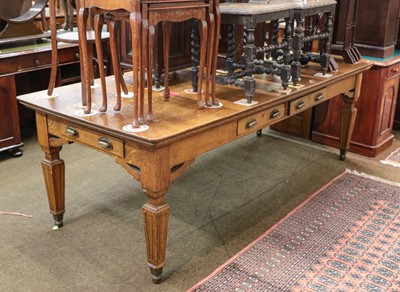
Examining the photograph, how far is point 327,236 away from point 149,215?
1138 mm

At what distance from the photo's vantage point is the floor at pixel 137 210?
96.7 inches

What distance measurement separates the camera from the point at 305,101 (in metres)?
3.01

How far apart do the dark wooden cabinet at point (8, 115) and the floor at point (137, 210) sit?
0.15 meters

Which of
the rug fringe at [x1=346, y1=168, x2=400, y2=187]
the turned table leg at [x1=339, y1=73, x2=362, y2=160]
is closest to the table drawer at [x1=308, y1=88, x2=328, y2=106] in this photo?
the turned table leg at [x1=339, y1=73, x2=362, y2=160]

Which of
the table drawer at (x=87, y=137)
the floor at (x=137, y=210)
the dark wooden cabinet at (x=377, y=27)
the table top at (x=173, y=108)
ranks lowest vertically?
the floor at (x=137, y=210)

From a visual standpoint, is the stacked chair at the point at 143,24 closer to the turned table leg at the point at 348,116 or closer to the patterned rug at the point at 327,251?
the patterned rug at the point at 327,251

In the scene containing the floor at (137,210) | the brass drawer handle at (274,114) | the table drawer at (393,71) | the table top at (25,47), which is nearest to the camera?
the floor at (137,210)

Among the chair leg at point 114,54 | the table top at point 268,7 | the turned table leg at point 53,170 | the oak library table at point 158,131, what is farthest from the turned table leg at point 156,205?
the table top at point 268,7

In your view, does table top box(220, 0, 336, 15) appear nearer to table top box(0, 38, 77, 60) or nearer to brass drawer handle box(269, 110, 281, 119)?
brass drawer handle box(269, 110, 281, 119)

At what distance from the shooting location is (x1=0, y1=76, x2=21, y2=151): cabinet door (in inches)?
147

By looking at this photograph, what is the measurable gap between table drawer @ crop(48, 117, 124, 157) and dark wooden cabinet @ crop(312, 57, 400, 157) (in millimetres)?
2406

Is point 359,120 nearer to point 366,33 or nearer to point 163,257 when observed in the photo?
point 366,33

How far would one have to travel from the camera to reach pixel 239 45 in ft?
11.9

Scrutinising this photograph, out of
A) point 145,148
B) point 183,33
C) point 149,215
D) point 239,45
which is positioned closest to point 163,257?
point 149,215
